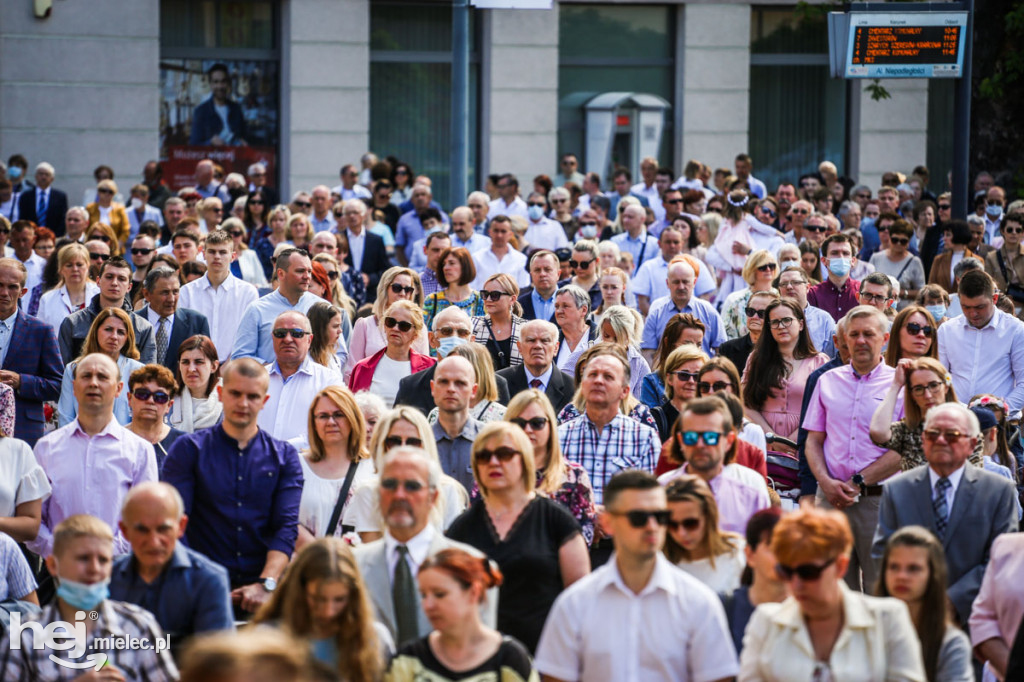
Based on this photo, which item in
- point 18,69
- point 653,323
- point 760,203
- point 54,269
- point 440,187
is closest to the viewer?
point 653,323

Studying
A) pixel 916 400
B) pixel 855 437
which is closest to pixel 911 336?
pixel 855 437

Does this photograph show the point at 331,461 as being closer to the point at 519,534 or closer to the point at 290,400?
the point at 290,400

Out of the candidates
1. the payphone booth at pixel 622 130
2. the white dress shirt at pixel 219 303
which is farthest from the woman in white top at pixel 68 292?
the payphone booth at pixel 622 130

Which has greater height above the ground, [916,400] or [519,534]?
[916,400]

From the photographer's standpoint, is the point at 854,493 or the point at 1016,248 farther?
the point at 1016,248

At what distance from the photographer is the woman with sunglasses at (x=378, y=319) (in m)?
12.0

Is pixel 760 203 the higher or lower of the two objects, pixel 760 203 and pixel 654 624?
the higher

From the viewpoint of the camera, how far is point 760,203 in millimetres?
17891

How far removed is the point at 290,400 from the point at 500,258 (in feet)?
21.3

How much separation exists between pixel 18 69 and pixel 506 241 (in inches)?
438

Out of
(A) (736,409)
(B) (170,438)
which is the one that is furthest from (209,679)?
(B) (170,438)

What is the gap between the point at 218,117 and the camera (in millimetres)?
25141

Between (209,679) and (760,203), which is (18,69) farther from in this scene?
(209,679)

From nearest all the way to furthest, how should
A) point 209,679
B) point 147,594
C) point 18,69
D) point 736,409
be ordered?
point 209,679, point 147,594, point 736,409, point 18,69
